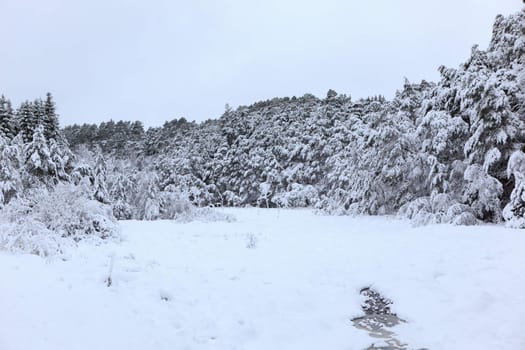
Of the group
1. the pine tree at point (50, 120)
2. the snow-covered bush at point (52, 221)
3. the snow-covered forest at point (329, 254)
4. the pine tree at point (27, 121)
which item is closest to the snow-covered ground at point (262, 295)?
the snow-covered forest at point (329, 254)

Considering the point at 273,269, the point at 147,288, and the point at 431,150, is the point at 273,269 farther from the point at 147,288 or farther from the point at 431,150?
the point at 431,150

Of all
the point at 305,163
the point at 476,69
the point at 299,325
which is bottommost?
the point at 299,325

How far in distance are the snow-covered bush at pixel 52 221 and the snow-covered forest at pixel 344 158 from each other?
0.30ft

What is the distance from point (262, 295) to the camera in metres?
6.14

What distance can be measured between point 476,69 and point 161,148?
4178 centimetres

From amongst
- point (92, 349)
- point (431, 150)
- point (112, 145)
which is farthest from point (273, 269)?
point (112, 145)

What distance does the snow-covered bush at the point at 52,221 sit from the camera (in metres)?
8.27

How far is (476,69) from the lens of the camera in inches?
509

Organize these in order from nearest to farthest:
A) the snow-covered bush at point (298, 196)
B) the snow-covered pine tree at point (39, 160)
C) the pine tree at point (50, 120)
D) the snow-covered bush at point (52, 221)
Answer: the snow-covered bush at point (52, 221), the snow-covered pine tree at point (39, 160), the pine tree at point (50, 120), the snow-covered bush at point (298, 196)

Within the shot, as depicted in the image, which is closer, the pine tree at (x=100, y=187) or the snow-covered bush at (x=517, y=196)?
the snow-covered bush at (x=517, y=196)

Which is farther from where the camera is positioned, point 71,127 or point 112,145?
point 71,127

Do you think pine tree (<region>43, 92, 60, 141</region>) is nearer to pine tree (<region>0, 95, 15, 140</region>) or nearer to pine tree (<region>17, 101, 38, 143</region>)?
pine tree (<region>17, 101, 38, 143</region>)

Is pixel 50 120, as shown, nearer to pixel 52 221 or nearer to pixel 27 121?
pixel 27 121

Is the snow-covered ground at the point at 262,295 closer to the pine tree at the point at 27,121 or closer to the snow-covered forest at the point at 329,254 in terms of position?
the snow-covered forest at the point at 329,254
